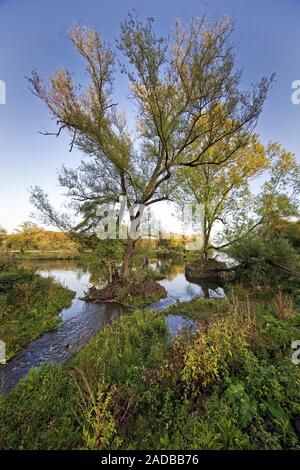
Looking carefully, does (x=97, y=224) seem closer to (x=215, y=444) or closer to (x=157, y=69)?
(x=157, y=69)

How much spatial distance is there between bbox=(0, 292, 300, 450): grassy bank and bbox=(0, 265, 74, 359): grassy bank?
2490mm

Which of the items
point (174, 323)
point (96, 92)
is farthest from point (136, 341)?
point (96, 92)

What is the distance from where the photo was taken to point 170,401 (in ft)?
10.4

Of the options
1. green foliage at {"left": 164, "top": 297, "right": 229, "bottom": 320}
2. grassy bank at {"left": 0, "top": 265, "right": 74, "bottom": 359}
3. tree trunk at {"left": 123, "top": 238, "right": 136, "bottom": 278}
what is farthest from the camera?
tree trunk at {"left": 123, "top": 238, "right": 136, "bottom": 278}

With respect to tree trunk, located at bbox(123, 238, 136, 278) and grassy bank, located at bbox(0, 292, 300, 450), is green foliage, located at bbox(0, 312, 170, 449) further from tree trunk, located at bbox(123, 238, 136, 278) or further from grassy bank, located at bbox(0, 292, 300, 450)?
tree trunk, located at bbox(123, 238, 136, 278)

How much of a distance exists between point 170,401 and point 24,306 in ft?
22.8

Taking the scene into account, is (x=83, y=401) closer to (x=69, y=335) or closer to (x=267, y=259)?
(x=69, y=335)

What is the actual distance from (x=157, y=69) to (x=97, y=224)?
7.60 m

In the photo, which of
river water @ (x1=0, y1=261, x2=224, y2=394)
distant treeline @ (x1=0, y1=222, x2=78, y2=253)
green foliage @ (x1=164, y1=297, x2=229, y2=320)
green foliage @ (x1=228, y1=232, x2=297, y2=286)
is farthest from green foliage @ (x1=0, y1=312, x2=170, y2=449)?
distant treeline @ (x1=0, y1=222, x2=78, y2=253)

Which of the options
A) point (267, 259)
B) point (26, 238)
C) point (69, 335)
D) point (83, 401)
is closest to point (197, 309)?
point (69, 335)

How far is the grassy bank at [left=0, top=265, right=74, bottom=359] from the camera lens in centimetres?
608

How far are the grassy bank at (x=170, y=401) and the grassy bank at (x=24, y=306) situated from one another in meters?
2.49

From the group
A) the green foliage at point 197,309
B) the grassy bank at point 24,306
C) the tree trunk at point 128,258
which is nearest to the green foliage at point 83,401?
the grassy bank at point 24,306

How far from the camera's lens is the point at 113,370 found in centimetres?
383
